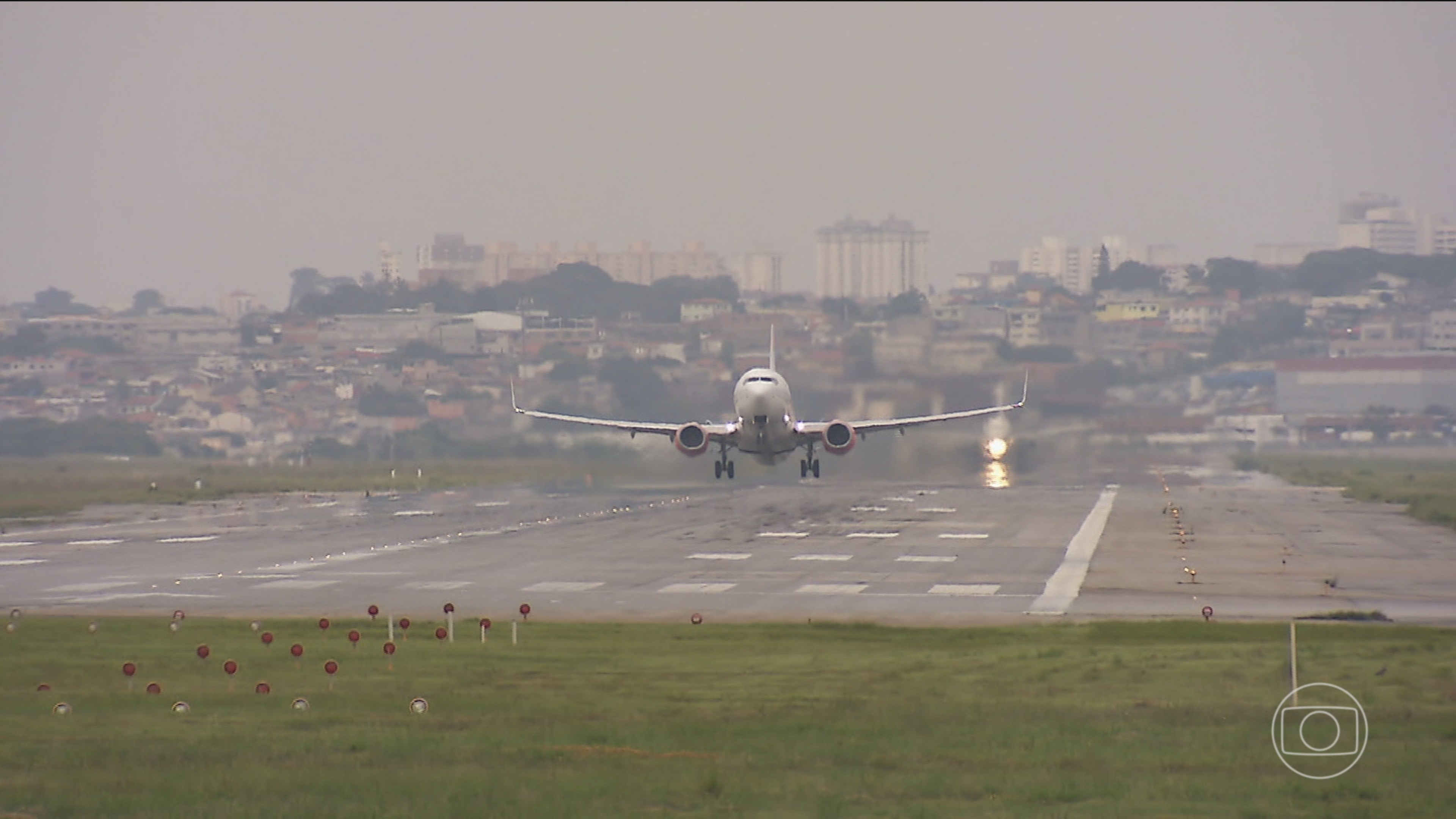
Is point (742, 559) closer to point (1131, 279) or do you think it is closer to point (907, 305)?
point (907, 305)

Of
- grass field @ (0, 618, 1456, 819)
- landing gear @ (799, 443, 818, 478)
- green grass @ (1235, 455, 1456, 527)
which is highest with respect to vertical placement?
grass field @ (0, 618, 1456, 819)

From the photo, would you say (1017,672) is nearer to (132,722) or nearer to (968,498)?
(132,722)

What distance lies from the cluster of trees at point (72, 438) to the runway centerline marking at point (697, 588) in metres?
82.2

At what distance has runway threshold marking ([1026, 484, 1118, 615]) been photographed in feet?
138

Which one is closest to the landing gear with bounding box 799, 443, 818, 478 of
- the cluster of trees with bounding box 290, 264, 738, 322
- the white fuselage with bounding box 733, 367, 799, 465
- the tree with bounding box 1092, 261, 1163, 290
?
the white fuselage with bounding box 733, 367, 799, 465

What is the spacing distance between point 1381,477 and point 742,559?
62089 mm

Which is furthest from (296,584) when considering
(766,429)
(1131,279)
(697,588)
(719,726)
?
(1131,279)

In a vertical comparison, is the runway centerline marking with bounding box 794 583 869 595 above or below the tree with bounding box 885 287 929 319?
below

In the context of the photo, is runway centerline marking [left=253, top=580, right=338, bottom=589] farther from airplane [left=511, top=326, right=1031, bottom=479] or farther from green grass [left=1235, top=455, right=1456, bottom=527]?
green grass [left=1235, top=455, right=1456, bottom=527]

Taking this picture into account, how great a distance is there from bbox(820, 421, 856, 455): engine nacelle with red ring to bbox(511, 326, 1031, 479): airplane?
0.08 ft

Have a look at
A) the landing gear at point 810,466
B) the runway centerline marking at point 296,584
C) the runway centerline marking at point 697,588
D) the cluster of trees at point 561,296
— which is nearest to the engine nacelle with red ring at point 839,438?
the landing gear at point 810,466

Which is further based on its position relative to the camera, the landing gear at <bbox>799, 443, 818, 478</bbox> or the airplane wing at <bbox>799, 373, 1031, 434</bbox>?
the airplane wing at <bbox>799, 373, 1031, 434</bbox>

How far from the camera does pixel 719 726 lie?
23.9 meters

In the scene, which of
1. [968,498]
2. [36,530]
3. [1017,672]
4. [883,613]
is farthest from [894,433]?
[1017,672]
